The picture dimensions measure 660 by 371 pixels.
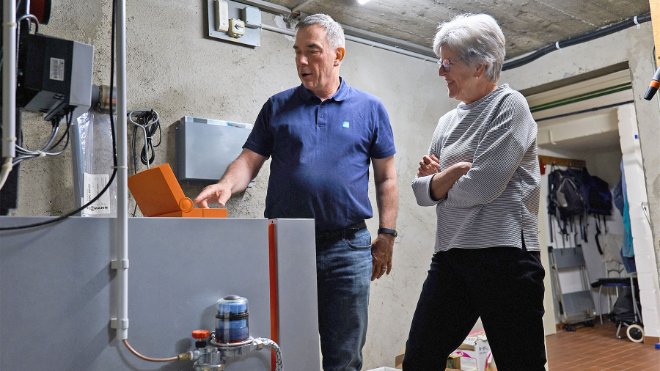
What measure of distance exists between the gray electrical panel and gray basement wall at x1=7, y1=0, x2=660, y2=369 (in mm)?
93

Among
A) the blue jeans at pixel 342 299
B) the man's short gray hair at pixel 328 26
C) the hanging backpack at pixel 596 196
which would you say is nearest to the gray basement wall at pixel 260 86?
the man's short gray hair at pixel 328 26

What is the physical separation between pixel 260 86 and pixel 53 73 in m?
2.34

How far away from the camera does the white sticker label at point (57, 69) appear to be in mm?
1056

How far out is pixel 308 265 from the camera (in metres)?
1.27

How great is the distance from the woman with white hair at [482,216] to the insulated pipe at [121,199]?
84 centimetres

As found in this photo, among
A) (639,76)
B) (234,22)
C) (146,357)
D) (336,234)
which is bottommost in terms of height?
(146,357)

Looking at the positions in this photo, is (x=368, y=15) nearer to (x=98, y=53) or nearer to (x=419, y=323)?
(x=98, y=53)

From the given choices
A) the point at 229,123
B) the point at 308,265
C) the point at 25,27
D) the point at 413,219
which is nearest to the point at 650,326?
the point at 413,219

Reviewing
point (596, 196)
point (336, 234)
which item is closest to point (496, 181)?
point (336, 234)

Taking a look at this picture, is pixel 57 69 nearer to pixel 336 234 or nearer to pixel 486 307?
pixel 336 234

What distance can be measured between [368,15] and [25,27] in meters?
2.81

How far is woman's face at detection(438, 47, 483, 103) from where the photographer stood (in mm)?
1500

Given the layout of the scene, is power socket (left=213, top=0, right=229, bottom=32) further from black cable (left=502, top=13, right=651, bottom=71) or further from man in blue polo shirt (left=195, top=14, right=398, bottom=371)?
black cable (left=502, top=13, right=651, bottom=71)

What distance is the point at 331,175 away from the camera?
1.85 meters
